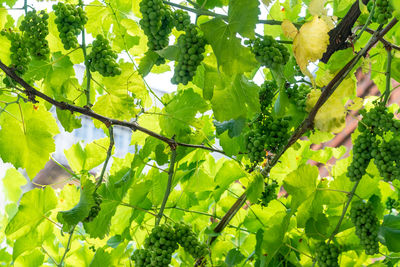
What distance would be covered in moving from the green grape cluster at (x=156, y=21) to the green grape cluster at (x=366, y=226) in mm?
565

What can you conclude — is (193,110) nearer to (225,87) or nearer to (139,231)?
(225,87)

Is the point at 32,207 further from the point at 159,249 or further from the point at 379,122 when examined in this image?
the point at 379,122

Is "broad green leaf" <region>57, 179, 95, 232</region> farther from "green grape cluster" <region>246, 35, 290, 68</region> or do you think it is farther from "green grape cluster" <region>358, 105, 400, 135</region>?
"green grape cluster" <region>358, 105, 400, 135</region>

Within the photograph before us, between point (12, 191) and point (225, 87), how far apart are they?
4.62ft

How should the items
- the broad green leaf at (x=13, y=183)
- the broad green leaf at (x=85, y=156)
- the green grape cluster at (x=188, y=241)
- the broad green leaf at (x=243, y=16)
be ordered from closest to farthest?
the broad green leaf at (x=243, y=16) → the green grape cluster at (x=188, y=241) → the broad green leaf at (x=85, y=156) → the broad green leaf at (x=13, y=183)

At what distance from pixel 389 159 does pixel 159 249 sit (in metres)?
0.51

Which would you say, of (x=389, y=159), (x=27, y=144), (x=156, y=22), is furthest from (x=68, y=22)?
(x=389, y=159)

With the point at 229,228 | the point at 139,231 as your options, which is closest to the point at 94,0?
the point at 139,231

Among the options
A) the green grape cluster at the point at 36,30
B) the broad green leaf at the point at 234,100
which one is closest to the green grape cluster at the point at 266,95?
the broad green leaf at the point at 234,100

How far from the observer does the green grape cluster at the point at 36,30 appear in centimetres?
90

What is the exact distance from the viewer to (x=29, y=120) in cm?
108

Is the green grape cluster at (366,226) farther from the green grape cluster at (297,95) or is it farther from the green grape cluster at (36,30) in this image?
the green grape cluster at (36,30)

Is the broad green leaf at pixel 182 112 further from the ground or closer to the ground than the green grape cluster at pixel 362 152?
further from the ground

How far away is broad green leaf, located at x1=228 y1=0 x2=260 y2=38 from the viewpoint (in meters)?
0.73
